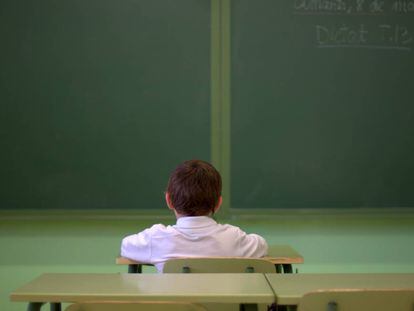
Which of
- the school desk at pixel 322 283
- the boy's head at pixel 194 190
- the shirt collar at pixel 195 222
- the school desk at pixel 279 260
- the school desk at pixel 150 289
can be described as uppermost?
the boy's head at pixel 194 190

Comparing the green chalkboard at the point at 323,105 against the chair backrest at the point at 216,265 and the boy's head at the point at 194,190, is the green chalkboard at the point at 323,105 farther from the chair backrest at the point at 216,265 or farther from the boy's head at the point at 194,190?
the chair backrest at the point at 216,265

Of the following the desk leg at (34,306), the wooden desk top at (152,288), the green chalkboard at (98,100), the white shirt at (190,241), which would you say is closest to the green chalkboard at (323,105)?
the green chalkboard at (98,100)

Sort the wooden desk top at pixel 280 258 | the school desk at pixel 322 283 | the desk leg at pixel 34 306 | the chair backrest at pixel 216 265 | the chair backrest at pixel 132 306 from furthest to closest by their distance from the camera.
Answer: the wooden desk top at pixel 280 258, the chair backrest at pixel 216 265, the desk leg at pixel 34 306, the school desk at pixel 322 283, the chair backrest at pixel 132 306

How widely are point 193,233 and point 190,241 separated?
35mm

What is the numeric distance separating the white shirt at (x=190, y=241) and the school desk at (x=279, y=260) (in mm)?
116

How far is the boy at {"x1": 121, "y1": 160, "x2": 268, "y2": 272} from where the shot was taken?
2582 mm

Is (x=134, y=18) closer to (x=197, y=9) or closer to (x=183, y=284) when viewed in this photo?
(x=197, y=9)

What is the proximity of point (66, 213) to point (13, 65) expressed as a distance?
3.23ft

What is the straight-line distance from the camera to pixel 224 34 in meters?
3.93

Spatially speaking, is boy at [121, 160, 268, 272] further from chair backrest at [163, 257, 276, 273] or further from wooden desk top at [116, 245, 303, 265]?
chair backrest at [163, 257, 276, 273]

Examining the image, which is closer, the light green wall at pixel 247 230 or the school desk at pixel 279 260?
the school desk at pixel 279 260

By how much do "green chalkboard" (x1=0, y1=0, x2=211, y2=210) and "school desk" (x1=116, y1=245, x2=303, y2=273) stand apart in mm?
1045

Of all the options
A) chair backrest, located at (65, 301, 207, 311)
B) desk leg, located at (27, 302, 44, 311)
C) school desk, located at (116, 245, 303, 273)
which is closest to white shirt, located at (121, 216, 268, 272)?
school desk, located at (116, 245, 303, 273)

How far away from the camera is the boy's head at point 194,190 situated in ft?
8.70
